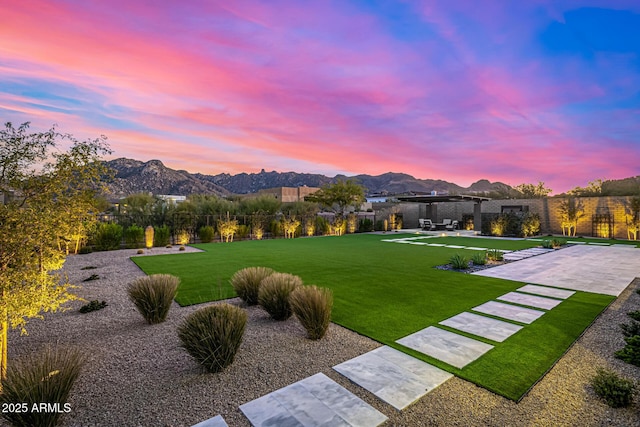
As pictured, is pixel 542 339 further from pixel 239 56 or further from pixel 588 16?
pixel 588 16

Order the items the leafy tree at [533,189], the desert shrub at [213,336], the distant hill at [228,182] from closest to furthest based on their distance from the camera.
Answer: the desert shrub at [213,336]
the distant hill at [228,182]
the leafy tree at [533,189]

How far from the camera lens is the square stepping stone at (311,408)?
1.70 m

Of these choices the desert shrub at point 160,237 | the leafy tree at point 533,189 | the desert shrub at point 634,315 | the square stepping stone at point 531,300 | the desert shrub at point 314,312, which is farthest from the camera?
the leafy tree at point 533,189

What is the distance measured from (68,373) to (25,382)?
20 cm

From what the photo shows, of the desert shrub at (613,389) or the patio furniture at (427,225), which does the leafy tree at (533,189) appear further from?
the desert shrub at (613,389)

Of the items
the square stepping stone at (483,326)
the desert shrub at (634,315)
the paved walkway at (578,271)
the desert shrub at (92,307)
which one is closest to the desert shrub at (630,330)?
the desert shrub at (634,315)

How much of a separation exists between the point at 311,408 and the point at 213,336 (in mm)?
1054

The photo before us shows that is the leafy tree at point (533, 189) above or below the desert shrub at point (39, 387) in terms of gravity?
above

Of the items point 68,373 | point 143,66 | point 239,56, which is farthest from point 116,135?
point 68,373

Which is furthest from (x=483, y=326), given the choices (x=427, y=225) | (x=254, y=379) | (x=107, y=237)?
(x=427, y=225)

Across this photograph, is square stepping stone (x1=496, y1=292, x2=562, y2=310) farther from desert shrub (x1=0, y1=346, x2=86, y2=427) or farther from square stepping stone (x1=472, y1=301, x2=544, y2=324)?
desert shrub (x1=0, y1=346, x2=86, y2=427)

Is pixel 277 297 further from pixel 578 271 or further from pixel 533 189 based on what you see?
pixel 533 189

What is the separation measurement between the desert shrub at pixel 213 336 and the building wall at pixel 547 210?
1929 cm

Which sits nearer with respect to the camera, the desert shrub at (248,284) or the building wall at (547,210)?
the desert shrub at (248,284)
